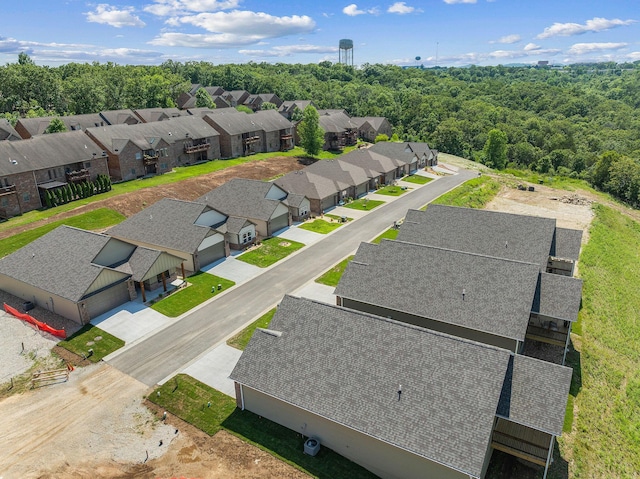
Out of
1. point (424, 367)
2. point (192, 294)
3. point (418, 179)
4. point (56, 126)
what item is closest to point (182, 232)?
point (192, 294)

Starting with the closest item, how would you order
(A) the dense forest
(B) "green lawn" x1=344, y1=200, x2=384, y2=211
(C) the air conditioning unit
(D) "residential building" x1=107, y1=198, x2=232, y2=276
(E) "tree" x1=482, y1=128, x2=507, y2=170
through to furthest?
(C) the air conditioning unit → (D) "residential building" x1=107, y1=198, x2=232, y2=276 → (B) "green lawn" x1=344, y1=200, x2=384, y2=211 → (A) the dense forest → (E) "tree" x1=482, y1=128, x2=507, y2=170

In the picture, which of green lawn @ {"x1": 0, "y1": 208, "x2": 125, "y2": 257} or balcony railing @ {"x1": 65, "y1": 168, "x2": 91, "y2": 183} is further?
balcony railing @ {"x1": 65, "y1": 168, "x2": 91, "y2": 183}

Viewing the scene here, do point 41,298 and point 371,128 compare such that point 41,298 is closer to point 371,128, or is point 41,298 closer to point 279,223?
point 279,223

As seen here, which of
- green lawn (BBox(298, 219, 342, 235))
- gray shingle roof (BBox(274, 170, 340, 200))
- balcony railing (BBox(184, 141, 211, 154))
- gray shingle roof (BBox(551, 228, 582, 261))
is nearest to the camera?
gray shingle roof (BBox(551, 228, 582, 261))

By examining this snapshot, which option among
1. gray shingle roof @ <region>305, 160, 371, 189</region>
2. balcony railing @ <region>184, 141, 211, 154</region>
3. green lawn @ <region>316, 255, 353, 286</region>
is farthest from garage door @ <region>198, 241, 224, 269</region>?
balcony railing @ <region>184, 141, 211, 154</region>

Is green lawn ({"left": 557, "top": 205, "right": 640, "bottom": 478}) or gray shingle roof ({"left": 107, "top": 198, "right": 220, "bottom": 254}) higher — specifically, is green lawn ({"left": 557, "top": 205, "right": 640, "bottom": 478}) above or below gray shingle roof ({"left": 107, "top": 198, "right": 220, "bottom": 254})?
below

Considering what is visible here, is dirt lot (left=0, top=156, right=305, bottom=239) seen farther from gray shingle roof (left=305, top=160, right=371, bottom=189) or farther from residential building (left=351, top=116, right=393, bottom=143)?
residential building (left=351, top=116, right=393, bottom=143)

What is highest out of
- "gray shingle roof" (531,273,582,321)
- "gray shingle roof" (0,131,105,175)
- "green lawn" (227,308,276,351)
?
"gray shingle roof" (0,131,105,175)
